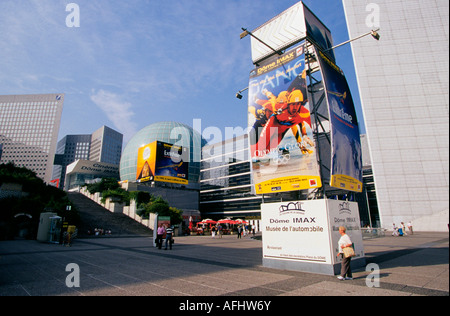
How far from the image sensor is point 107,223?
35.7 metres

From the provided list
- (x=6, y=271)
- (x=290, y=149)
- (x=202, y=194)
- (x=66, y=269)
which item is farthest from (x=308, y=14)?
(x=202, y=194)

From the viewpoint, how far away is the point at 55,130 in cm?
15362

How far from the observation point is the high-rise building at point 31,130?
490 feet

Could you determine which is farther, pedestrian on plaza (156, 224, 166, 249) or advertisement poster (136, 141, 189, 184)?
advertisement poster (136, 141, 189, 184)

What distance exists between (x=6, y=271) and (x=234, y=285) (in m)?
8.52

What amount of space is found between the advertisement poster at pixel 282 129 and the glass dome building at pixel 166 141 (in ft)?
218

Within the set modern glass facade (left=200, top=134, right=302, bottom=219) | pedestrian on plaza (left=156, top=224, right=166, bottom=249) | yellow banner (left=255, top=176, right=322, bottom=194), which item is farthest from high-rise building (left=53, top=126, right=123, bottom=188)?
yellow banner (left=255, top=176, right=322, bottom=194)

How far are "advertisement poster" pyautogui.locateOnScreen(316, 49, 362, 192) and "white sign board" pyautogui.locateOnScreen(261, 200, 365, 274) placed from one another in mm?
1113

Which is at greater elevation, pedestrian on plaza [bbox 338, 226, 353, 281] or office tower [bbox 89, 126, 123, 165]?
office tower [bbox 89, 126, 123, 165]

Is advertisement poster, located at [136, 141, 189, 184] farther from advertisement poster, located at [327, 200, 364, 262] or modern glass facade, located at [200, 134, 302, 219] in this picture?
advertisement poster, located at [327, 200, 364, 262]

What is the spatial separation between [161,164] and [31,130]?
147465 millimetres

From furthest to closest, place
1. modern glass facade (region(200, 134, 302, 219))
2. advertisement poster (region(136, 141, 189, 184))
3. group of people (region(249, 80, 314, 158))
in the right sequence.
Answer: modern glass facade (region(200, 134, 302, 219))
advertisement poster (region(136, 141, 189, 184))
group of people (region(249, 80, 314, 158))

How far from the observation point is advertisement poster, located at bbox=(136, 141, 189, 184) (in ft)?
173
